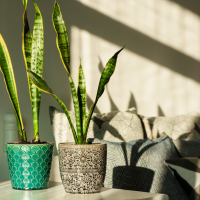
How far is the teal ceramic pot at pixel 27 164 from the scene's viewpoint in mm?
876

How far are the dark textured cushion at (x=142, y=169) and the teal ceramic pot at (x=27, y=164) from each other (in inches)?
11.1

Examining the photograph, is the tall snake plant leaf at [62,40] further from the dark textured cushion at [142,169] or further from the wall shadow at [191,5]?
the wall shadow at [191,5]

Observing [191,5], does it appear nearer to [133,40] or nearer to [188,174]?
[133,40]

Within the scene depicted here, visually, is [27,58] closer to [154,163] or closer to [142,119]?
[154,163]

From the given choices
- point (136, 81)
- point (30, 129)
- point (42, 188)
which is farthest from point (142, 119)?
point (42, 188)

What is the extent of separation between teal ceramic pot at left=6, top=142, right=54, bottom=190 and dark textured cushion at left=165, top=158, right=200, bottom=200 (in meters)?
0.48

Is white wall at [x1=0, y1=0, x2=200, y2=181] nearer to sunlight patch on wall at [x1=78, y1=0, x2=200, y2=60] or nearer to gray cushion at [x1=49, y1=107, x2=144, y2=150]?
sunlight patch on wall at [x1=78, y1=0, x2=200, y2=60]

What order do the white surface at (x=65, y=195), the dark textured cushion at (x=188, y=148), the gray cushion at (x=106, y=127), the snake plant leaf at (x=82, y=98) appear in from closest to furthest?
the white surface at (x=65, y=195) < the snake plant leaf at (x=82, y=98) < the dark textured cushion at (x=188, y=148) < the gray cushion at (x=106, y=127)

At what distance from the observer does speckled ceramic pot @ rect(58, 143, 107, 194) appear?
0.82 metres

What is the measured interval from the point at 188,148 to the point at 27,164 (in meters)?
0.69

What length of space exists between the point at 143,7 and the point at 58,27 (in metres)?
1.20

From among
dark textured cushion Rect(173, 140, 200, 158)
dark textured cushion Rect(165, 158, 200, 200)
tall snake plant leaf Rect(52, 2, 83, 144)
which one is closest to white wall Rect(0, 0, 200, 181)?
dark textured cushion Rect(173, 140, 200, 158)

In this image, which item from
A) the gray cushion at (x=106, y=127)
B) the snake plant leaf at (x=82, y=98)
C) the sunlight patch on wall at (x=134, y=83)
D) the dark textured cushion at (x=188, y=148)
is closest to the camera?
the snake plant leaf at (x=82, y=98)

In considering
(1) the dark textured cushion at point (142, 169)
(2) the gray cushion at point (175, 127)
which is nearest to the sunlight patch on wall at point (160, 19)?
(2) the gray cushion at point (175, 127)
